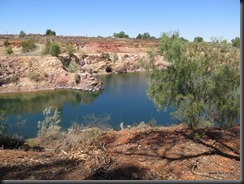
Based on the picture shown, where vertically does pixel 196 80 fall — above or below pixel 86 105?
above

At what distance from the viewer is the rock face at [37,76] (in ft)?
123

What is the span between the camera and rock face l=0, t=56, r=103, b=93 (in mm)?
37562

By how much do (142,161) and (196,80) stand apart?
5.99 m

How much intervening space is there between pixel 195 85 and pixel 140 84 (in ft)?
98.5

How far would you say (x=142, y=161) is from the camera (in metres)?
4.82

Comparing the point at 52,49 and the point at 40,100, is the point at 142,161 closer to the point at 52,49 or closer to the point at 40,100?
the point at 40,100

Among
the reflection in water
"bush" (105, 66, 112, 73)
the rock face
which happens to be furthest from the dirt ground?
"bush" (105, 66, 112, 73)

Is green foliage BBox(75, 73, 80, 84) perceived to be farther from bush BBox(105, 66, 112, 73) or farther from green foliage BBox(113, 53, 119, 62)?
green foliage BBox(113, 53, 119, 62)

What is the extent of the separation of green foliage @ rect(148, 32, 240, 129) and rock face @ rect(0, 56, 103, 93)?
26943 millimetres

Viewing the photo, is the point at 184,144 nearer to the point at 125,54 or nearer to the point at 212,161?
the point at 212,161

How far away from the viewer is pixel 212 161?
483 centimetres

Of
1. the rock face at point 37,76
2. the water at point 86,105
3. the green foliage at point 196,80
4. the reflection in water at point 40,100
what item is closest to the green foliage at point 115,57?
the water at point 86,105

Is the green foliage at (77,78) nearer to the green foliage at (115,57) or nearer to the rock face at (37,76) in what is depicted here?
the rock face at (37,76)

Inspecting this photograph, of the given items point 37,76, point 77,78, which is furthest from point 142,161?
point 37,76
